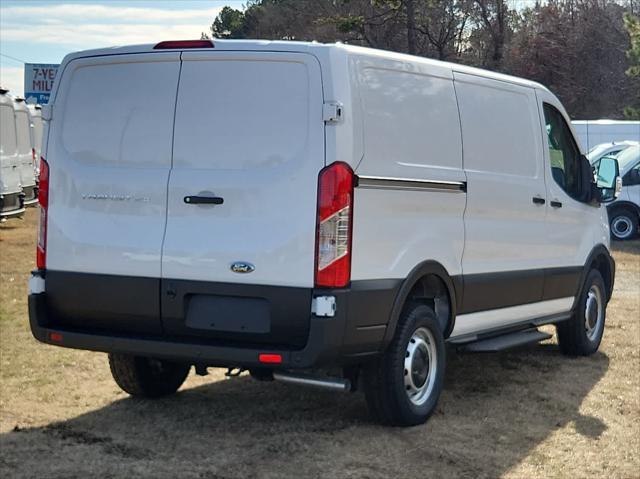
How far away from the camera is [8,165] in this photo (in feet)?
68.5

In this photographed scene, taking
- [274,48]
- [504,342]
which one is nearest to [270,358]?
[274,48]

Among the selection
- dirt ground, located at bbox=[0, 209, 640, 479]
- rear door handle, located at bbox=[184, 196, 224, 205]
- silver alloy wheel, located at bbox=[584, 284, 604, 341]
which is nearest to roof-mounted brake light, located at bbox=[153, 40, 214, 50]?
rear door handle, located at bbox=[184, 196, 224, 205]

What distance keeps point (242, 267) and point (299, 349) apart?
0.54 m

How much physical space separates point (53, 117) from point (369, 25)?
3986 centimetres

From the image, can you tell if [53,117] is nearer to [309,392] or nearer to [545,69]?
[309,392]

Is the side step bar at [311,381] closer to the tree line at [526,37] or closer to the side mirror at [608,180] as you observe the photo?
the side mirror at [608,180]

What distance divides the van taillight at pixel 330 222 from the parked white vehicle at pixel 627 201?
55.1 feet

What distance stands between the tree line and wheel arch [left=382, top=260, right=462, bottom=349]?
3794cm

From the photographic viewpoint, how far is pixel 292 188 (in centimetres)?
577

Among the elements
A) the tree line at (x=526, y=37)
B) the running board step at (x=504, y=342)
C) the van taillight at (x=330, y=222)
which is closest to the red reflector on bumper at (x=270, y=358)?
the van taillight at (x=330, y=222)

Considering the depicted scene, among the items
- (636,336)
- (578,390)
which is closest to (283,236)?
(578,390)

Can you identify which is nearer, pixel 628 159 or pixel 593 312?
pixel 593 312

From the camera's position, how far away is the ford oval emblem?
5832mm

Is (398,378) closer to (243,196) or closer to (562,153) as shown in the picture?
(243,196)
